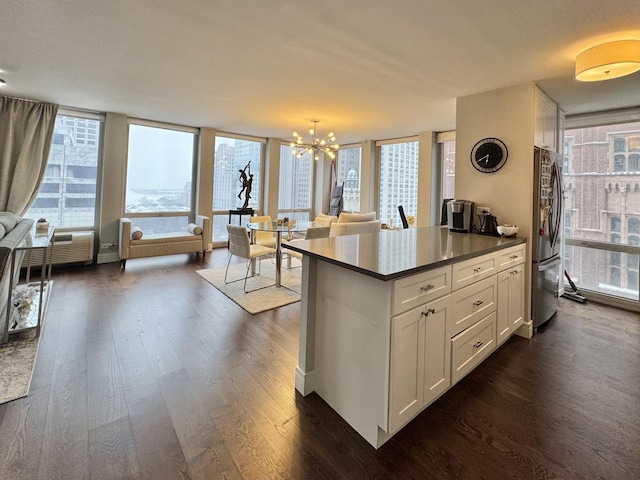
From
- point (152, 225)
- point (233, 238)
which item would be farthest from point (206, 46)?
point (152, 225)

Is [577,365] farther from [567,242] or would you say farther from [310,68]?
[310,68]

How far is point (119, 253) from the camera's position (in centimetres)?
510

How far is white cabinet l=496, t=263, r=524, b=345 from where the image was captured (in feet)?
8.15

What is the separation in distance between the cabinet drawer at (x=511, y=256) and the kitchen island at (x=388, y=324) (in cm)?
21

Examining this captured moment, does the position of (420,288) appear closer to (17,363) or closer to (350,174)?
(17,363)

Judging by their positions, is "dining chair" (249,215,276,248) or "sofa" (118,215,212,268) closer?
"dining chair" (249,215,276,248)

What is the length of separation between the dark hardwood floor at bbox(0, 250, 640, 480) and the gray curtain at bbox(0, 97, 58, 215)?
2.91 metres

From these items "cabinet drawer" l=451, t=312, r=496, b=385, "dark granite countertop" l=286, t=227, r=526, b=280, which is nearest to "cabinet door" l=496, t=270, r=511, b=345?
"cabinet drawer" l=451, t=312, r=496, b=385

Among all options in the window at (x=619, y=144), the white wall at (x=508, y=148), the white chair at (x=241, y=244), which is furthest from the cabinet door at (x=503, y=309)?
the window at (x=619, y=144)

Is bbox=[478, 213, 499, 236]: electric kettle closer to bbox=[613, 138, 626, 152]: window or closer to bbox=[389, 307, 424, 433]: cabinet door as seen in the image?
bbox=[389, 307, 424, 433]: cabinet door

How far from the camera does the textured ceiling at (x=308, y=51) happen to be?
6.70ft

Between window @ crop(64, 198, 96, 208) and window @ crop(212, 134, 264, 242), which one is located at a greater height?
window @ crop(212, 134, 264, 242)

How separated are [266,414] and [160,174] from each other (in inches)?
224

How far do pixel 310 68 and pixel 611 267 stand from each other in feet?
14.5
